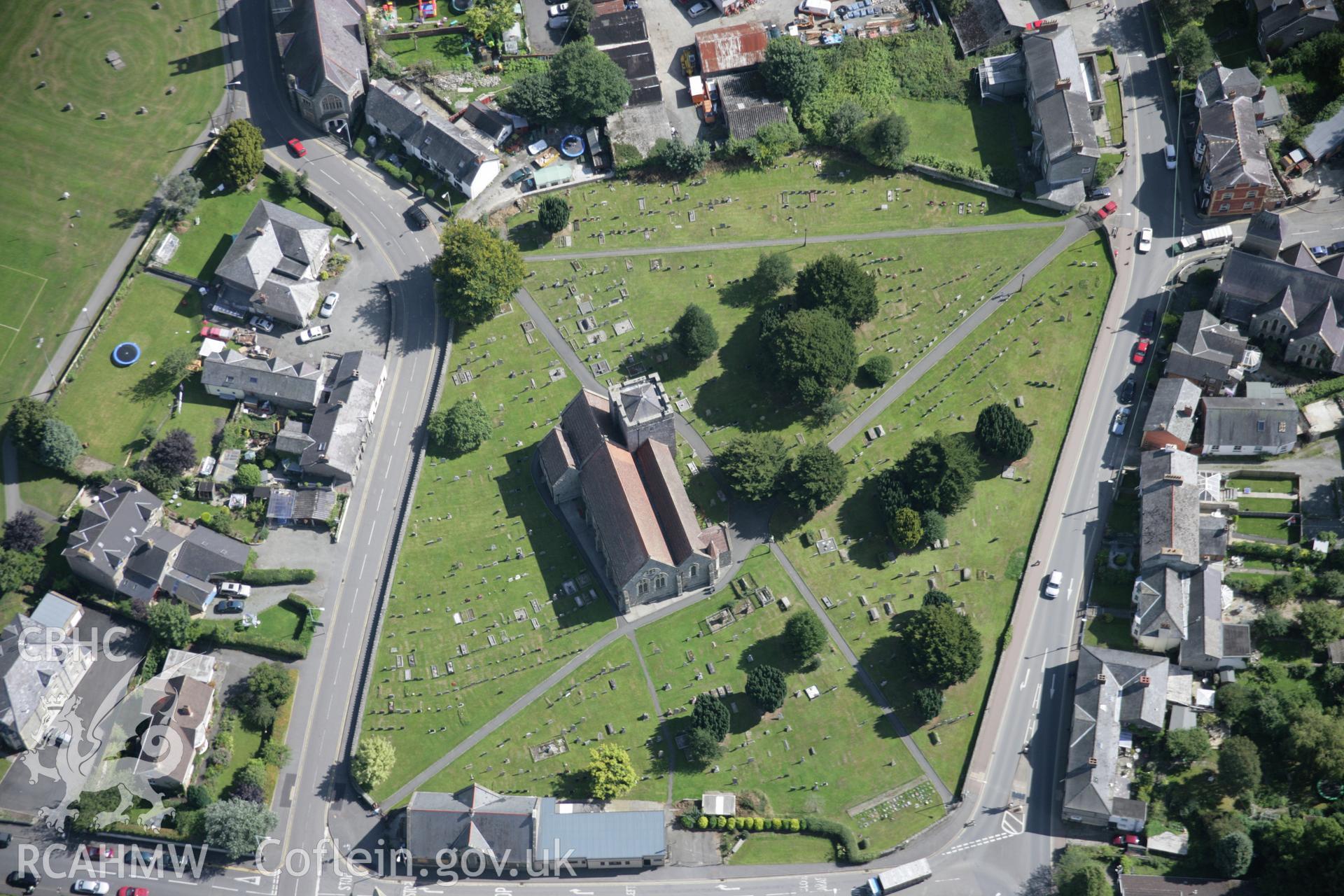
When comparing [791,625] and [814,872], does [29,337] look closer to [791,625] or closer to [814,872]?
[791,625]

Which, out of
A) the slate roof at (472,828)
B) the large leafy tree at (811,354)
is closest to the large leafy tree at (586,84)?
the large leafy tree at (811,354)

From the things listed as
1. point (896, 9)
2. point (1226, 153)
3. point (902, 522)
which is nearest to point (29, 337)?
point (902, 522)

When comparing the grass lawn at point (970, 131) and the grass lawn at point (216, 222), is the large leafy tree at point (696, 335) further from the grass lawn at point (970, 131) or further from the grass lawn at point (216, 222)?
the grass lawn at point (216, 222)

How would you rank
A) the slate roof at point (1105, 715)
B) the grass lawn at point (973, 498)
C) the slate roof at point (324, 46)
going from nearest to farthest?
the slate roof at point (1105, 715)
the grass lawn at point (973, 498)
the slate roof at point (324, 46)

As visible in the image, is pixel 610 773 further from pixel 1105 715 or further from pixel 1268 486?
pixel 1268 486

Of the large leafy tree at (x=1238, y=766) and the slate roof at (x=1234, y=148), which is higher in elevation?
the slate roof at (x=1234, y=148)

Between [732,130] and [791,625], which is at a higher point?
[732,130]

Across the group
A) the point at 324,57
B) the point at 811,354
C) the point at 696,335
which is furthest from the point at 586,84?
the point at 811,354
